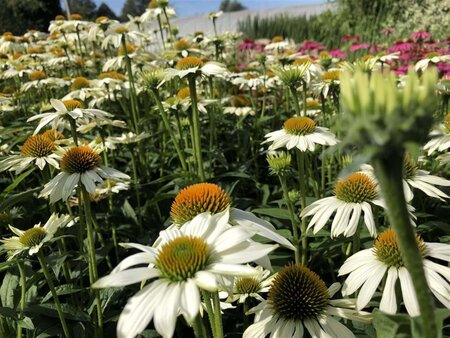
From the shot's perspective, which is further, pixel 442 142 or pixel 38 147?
pixel 38 147

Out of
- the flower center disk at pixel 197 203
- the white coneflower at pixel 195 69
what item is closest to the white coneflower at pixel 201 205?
the flower center disk at pixel 197 203

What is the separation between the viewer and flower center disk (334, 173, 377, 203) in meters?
1.18

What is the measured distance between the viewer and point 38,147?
1.58 meters

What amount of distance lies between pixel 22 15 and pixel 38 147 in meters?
12.8

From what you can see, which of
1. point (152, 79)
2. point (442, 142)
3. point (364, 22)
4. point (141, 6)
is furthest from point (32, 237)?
point (141, 6)

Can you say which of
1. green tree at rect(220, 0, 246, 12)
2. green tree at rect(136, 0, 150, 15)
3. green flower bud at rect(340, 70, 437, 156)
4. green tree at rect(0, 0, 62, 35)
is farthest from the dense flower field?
green tree at rect(136, 0, 150, 15)

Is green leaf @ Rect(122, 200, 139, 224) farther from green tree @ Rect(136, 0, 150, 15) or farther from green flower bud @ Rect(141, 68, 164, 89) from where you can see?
green tree @ Rect(136, 0, 150, 15)

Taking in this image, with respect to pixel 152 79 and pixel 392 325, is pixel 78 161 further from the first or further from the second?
pixel 392 325

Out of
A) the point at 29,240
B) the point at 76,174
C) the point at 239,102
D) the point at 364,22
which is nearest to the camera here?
the point at 29,240

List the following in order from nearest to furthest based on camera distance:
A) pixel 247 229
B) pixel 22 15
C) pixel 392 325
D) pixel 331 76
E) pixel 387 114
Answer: pixel 387 114 < pixel 392 325 < pixel 247 229 < pixel 331 76 < pixel 22 15

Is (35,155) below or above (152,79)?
below

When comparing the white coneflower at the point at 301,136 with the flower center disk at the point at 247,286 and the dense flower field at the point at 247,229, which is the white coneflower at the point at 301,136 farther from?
the flower center disk at the point at 247,286

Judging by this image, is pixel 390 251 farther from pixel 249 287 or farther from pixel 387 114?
pixel 387 114

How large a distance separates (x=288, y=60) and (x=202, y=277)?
91.1 inches
